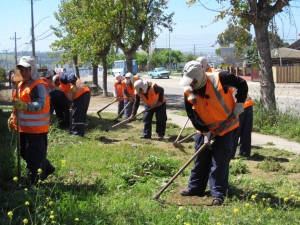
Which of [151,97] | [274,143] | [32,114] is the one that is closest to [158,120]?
[151,97]

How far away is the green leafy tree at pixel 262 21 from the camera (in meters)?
10.4

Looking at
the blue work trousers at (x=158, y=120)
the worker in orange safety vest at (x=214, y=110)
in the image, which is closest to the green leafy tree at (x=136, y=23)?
the blue work trousers at (x=158, y=120)

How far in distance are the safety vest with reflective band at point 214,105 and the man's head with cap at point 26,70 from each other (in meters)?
1.88

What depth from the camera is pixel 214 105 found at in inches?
190

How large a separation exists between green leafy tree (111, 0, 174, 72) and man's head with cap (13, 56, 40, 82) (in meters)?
11.9

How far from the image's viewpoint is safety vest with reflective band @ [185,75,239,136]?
4770 millimetres

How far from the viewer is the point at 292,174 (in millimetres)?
6191

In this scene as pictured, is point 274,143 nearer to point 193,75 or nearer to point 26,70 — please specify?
point 193,75

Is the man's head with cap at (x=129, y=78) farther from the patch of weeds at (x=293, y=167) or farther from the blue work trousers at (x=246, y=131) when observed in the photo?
the patch of weeds at (x=293, y=167)

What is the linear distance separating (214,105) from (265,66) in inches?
251

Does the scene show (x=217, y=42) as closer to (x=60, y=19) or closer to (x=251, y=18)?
(x=251, y=18)

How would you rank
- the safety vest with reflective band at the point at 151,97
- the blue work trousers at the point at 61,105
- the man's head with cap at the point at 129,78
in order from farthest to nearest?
1. the man's head with cap at the point at 129,78
2. the blue work trousers at the point at 61,105
3. the safety vest with reflective band at the point at 151,97

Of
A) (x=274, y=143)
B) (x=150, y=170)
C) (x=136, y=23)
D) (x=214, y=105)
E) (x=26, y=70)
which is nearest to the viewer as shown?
(x=214, y=105)

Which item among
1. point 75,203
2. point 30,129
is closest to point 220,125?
point 75,203
